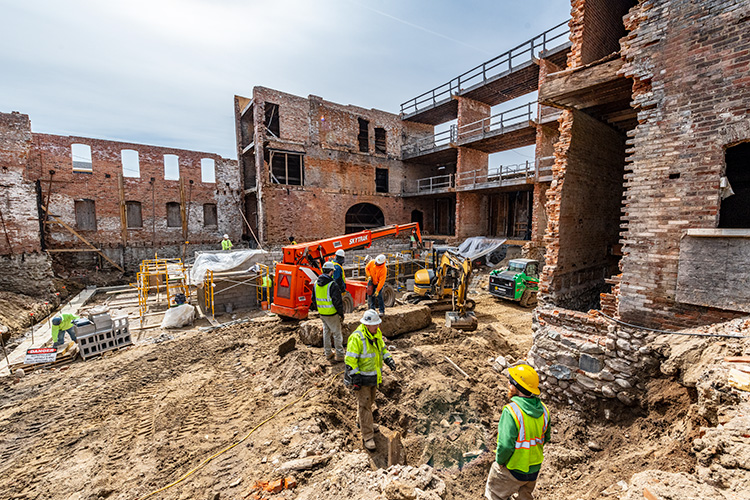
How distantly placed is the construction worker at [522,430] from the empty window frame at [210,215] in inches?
875

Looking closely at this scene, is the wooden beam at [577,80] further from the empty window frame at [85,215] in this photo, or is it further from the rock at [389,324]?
the empty window frame at [85,215]

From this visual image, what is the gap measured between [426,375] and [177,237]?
19.8 metres

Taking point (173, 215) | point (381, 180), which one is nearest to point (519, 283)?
point (381, 180)

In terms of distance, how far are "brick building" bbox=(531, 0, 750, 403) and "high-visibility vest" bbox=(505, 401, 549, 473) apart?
276 centimetres

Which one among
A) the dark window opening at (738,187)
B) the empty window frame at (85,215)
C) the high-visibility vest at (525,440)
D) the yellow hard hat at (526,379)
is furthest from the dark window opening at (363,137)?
the high-visibility vest at (525,440)

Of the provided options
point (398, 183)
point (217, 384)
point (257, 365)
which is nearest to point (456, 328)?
point (257, 365)

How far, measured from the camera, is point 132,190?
18531mm

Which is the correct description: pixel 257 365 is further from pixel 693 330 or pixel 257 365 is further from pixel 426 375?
pixel 693 330

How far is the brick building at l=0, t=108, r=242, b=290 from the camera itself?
12.6 meters

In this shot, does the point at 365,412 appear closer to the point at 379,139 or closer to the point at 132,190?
the point at 132,190

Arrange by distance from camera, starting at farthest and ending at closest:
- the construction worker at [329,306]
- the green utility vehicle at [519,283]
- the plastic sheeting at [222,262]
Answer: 1. the green utility vehicle at [519,283]
2. the plastic sheeting at [222,262]
3. the construction worker at [329,306]

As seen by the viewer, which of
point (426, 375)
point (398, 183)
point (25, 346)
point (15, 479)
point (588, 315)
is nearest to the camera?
point (15, 479)

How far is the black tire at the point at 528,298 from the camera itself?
11.6 metres

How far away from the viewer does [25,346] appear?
8305mm
